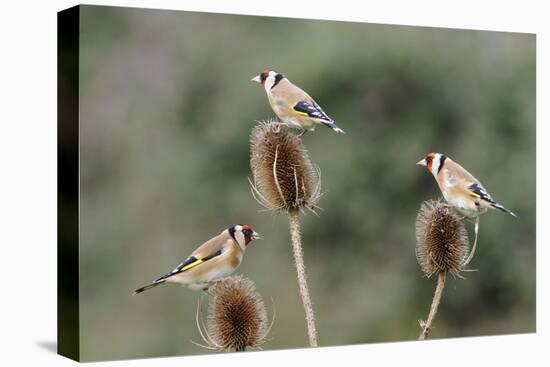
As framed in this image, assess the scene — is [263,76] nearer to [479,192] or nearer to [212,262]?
[212,262]

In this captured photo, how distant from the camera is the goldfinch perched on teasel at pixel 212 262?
10.1 metres

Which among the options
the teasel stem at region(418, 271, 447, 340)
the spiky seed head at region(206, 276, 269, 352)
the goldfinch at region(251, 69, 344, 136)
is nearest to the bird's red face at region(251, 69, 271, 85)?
the goldfinch at region(251, 69, 344, 136)

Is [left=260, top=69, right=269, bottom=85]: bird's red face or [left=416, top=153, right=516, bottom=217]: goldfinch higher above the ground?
[left=260, top=69, right=269, bottom=85]: bird's red face

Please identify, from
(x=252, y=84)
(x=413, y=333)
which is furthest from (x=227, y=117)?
(x=413, y=333)

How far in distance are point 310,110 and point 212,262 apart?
6.40 feet

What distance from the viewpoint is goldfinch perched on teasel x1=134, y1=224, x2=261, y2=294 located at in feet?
33.2

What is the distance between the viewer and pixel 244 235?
10492mm

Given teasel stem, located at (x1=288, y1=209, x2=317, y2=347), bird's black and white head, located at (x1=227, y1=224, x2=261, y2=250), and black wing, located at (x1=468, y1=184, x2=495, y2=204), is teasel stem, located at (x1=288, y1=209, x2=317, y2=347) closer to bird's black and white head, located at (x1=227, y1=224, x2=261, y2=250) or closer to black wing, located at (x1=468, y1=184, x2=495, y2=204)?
bird's black and white head, located at (x1=227, y1=224, x2=261, y2=250)

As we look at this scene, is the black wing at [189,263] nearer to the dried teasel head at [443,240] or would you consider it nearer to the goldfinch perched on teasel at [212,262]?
the goldfinch perched on teasel at [212,262]

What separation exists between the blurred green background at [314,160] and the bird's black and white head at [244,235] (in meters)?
0.36

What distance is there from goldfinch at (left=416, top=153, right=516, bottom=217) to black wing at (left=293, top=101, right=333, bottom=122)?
1662 mm

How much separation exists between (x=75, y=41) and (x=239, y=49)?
6.27ft

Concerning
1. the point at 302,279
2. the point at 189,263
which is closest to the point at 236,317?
the point at 302,279

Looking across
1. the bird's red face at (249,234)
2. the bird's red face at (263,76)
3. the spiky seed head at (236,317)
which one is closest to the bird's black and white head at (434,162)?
the bird's red face at (263,76)
